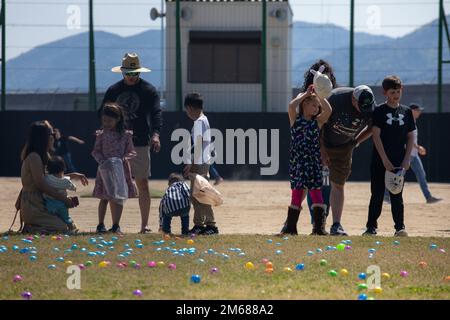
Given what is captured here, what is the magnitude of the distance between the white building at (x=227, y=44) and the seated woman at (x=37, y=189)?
51.6 feet

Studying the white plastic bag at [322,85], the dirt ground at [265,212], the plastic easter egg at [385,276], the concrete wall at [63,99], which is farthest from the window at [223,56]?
the plastic easter egg at [385,276]

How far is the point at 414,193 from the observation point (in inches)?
800

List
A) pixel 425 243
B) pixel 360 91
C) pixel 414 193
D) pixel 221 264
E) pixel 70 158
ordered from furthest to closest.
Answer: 1. pixel 70 158
2. pixel 414 193
3. pixel 360 91
4. pixel 425 243
5. pixel 221 264

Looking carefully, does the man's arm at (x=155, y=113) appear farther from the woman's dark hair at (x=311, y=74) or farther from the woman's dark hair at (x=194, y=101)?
the woman's dark hair at (x=311, y=74)

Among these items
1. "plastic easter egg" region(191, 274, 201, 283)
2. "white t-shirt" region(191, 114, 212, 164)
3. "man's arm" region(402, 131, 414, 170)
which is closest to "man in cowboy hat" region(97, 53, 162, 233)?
"white t-shirt" region(191, 114, 212, 164)

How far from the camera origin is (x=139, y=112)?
1222 centimetres

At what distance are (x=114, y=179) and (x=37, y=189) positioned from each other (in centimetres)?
81

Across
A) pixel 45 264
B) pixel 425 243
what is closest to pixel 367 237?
pixel 425 243

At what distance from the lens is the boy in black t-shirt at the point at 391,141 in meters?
11.6

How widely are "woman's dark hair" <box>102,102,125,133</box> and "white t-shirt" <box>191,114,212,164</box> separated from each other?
0.79 metres

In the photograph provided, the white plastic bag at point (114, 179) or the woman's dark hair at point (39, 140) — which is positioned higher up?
the woman's dark hair at point (39, 140)

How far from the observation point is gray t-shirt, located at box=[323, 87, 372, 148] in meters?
11.7

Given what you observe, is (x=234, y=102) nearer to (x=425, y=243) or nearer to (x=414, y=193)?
(x=414, y=193)

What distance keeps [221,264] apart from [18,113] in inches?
648
